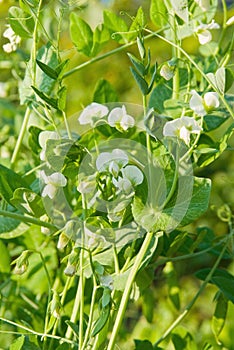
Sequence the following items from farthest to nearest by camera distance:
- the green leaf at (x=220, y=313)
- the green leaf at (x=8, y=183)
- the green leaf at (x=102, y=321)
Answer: the green leaf at (x=220, y=313) < the green leaf at (x=8, y=183) < the green leaf at (x=102, y=321)

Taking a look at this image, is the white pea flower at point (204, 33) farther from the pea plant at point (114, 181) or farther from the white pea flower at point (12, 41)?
the white pea flower at point (12, 41)

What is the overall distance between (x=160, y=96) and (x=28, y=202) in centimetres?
23

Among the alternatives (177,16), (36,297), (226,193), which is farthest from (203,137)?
(226,193)

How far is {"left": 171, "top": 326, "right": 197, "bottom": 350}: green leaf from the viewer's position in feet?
2.47

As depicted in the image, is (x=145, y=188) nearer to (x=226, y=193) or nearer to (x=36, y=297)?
(x=36, y=297)

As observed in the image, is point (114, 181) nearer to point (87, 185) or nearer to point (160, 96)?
point (87, 185)

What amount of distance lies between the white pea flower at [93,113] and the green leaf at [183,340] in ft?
0.92

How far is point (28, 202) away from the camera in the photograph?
601 millimetres

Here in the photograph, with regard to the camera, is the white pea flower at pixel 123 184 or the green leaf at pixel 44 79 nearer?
the white pea flower at pixel 123 184

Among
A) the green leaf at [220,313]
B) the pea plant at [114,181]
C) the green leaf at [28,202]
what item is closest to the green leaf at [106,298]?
the pea plant at [114,181]

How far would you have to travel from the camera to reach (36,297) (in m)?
0.86

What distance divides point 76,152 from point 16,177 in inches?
4.3

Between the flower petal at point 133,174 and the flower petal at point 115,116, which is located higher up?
the flower petal at point 115,116

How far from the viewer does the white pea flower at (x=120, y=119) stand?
588 millimetres
